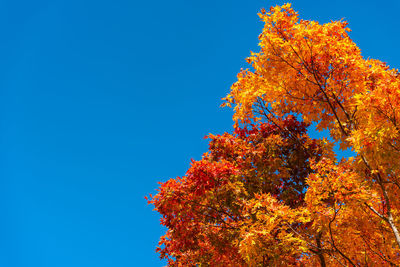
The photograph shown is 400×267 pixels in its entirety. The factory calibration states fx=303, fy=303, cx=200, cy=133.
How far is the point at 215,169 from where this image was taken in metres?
8.50

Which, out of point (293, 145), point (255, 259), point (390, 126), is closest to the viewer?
point (390, 126)

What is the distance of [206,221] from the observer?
32.2 feet

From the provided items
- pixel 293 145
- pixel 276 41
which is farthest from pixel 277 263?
pixel 276 41

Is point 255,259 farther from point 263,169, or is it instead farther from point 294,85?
point 294,85

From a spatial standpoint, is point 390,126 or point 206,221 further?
point 206,221

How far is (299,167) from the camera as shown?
Answer: 1012 cm

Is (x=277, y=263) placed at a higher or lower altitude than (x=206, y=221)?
lower

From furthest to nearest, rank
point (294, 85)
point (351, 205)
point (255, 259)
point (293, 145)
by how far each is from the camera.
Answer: point (293, 145), point (294, 85), point (255, 259), point (351, 205)

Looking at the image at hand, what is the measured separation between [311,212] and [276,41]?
4480 mm

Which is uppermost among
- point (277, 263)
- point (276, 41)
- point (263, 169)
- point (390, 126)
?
point (276, 41)

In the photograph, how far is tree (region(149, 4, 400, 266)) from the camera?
653 centimetres

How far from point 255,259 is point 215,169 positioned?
8.30 feet

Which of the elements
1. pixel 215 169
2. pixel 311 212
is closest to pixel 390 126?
pixel 311 212

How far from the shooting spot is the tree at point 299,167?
6.53 m
